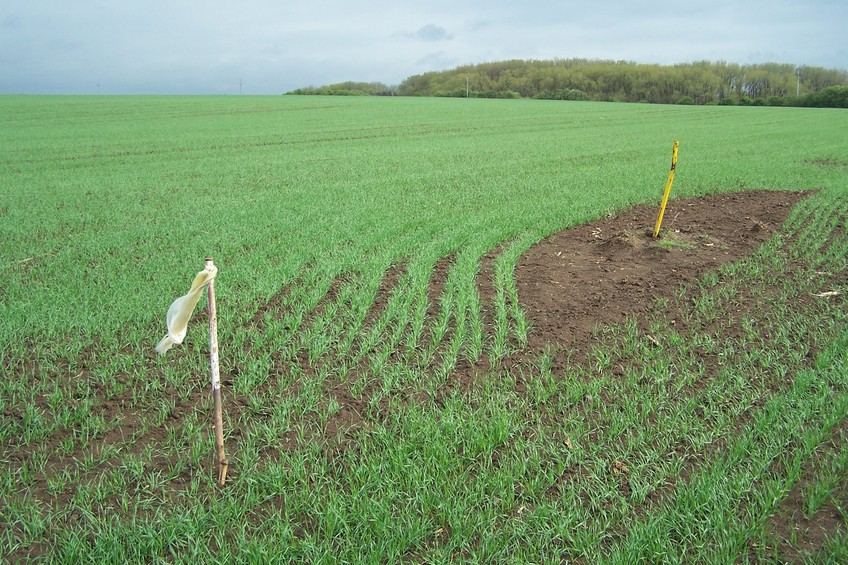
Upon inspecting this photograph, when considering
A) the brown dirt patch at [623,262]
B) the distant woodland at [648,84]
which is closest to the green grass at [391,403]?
the brown dirt patch at [623,262]

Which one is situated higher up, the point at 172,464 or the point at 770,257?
the point at 770,257

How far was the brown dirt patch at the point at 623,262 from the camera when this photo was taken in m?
5.34

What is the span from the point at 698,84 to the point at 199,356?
88.8 meters

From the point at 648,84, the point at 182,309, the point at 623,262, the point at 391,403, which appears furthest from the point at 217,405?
the point at 648,84

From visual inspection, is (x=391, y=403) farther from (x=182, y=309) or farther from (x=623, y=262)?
(x=623, y=262)

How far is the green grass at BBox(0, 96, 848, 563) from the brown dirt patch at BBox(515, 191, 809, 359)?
25 cm

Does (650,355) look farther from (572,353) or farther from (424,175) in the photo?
(424,175)

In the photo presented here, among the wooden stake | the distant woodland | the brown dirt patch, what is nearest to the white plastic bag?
the wooden stake

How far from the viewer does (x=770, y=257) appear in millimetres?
7188

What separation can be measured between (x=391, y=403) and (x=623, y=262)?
416 centimetres

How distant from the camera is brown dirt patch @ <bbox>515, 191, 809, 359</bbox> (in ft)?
17.5

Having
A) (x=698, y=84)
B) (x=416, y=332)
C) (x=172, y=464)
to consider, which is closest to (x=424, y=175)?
(x=416, y=332)

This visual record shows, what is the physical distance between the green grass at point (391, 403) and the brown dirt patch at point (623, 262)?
0.83 ft

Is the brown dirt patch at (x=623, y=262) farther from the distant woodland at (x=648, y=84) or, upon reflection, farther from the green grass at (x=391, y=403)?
the distant woodland at (x=648, y=84)
